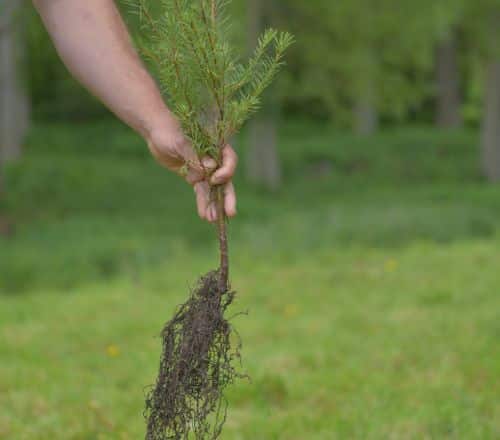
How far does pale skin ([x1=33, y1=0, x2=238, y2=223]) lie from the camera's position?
2.05 meters

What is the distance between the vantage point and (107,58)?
214 cm

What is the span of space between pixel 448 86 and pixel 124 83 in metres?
25.0

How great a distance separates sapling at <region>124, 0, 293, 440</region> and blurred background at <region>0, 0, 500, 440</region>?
0.68 metres

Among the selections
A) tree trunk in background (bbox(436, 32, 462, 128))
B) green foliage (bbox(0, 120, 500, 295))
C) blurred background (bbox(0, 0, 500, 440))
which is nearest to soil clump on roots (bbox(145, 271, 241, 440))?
blurred background (bbox(0, 0, 500, 440))

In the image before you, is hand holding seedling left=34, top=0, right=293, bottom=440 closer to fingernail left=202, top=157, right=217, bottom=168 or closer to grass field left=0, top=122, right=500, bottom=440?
fingernail left=202, top=157, right=217, bottom=168

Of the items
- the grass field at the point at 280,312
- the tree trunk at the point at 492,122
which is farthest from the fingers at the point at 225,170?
the tree trunk at the point at 492,122

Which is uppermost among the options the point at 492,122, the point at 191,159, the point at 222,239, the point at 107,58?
the point at 492,122

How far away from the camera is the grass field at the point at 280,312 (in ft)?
11.9

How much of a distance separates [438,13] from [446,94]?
1342cm

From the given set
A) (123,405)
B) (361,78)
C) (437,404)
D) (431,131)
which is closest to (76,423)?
(123,405)

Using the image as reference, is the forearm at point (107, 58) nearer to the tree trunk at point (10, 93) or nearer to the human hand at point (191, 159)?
the human hand at point (191, 159)

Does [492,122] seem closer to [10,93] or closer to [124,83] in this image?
[10,93]

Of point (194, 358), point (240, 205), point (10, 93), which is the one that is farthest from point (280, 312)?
point (10, 93)

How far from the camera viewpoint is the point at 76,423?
353 centimetres
